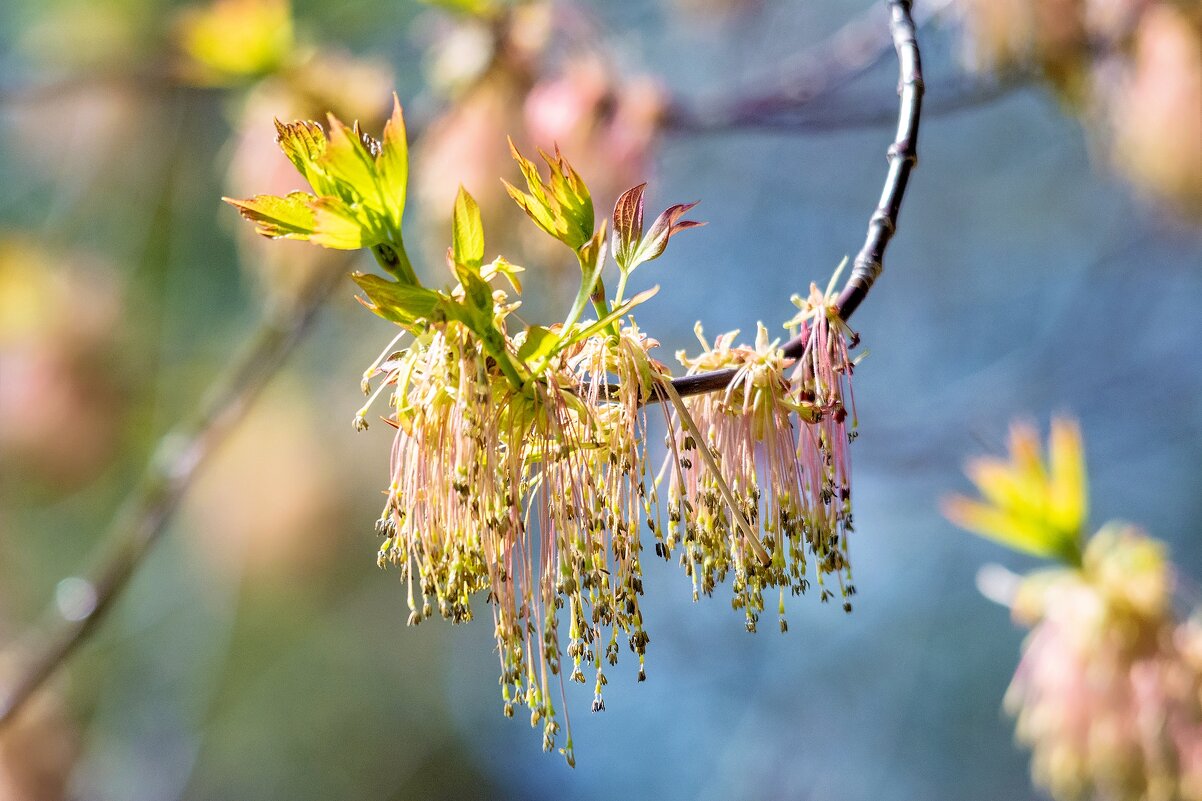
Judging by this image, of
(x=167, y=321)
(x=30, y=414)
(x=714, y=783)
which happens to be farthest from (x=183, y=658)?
(x=714, y=783)

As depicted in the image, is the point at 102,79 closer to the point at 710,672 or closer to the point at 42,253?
the point at 42,253

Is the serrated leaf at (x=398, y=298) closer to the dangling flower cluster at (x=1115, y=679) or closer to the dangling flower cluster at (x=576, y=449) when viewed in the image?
the dangling flower cluster at (x=576, y=449)

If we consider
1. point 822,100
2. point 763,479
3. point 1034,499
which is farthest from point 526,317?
point 763,479

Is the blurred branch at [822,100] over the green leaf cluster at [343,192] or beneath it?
over

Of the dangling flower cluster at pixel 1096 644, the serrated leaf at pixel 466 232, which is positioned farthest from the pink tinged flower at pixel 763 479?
the dangling flower cluster at pixel 1096 644

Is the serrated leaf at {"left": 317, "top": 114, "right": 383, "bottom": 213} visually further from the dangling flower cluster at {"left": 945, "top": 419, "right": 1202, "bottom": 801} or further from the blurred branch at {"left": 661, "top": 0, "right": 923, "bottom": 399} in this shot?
the dangling flower cluster at {"left": 945, "top": 419, "right": 1202, "bottom": 801}

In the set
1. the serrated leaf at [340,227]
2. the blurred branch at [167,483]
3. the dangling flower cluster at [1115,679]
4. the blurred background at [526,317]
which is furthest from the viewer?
the blurred background at [526,317]

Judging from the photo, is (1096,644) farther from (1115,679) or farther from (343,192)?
(343,192)

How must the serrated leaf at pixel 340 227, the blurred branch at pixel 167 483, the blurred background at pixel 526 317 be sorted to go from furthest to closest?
the blurred background at pixel 526 317, the blurred branch at pixel 167 483, the serrated leaf at pixel 340 227
